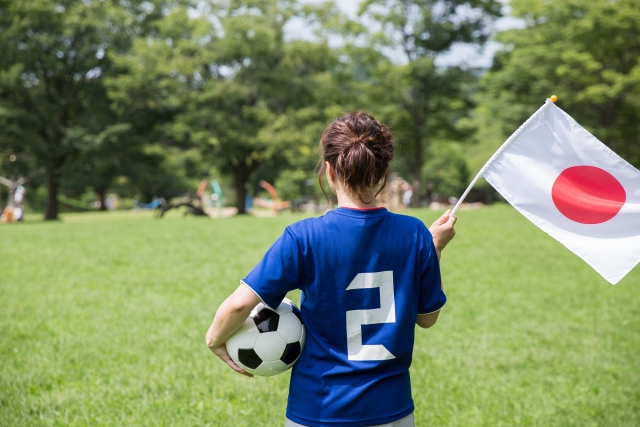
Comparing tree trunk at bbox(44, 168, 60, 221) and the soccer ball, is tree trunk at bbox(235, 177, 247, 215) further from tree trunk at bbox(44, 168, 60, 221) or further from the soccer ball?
the soccer ball

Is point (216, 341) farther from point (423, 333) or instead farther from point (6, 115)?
point (6, 115)

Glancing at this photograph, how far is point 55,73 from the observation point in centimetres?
3077

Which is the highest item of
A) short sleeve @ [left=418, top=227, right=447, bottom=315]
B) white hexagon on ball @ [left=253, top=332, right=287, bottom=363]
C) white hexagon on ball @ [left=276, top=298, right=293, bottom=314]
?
A: short sleeve @ [left=418, top=227, right=447, bottom=315]

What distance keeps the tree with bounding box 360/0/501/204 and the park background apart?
0.13 m

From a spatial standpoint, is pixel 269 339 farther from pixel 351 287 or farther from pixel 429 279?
pixel 429 279

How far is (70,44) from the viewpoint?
101 feet

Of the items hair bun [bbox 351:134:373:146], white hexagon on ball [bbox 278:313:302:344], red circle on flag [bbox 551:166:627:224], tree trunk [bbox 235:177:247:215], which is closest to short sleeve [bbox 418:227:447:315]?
hair bun [bbox 351:134:373:146]

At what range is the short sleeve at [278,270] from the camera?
202cm

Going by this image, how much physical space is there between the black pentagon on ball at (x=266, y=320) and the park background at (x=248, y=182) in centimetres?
84

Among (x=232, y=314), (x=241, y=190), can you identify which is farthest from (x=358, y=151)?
(x=241, y=190)

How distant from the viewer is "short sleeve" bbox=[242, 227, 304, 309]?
2.02 metres

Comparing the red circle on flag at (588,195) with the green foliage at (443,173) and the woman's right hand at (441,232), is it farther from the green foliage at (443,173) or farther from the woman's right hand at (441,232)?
the green foliage at (443,173)

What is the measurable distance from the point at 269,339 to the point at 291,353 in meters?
0.12

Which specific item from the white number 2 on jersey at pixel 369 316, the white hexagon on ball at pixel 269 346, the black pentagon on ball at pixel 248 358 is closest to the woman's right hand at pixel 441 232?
the white number 2 on jersey at pixel 369 316
